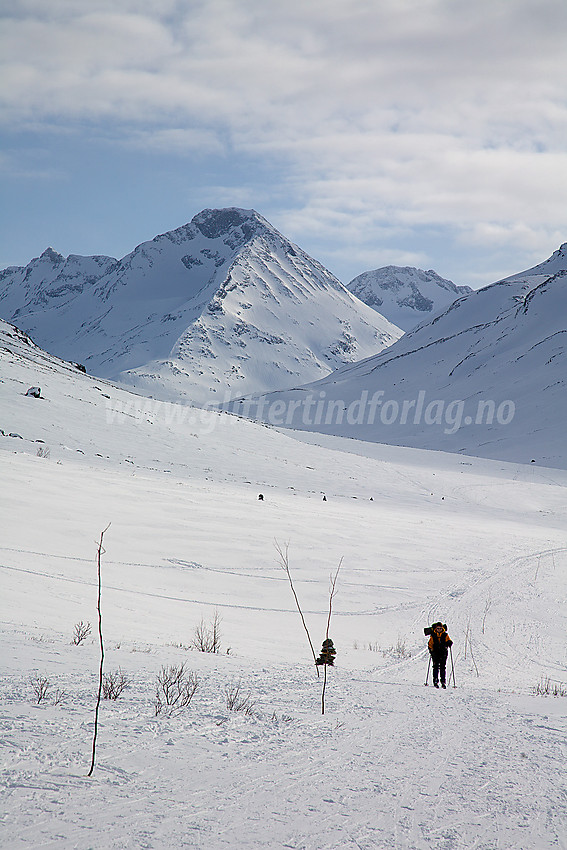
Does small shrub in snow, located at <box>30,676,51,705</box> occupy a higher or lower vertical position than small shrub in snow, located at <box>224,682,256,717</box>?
higher

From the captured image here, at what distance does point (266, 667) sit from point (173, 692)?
2088 mm

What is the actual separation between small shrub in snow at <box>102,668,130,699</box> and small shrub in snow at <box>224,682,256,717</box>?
881mm

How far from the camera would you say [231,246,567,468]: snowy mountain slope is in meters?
85.9

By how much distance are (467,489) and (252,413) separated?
93803 millimetres

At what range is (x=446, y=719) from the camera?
17.1 feet

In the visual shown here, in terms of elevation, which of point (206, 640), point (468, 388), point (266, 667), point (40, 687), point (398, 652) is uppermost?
point (468, 388)

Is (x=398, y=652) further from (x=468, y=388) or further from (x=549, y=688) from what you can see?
(x=468, y=388)

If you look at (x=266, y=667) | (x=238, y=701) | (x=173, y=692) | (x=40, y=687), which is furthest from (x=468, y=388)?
(x=40, y=687)

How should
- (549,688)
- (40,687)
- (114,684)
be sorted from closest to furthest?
(40,687) < (114,684) < (549,688)

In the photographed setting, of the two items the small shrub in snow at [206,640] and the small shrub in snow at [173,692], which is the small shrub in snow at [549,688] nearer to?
the small shrub in snow at [206,640]

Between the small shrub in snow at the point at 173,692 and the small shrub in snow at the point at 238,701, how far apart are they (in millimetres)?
302

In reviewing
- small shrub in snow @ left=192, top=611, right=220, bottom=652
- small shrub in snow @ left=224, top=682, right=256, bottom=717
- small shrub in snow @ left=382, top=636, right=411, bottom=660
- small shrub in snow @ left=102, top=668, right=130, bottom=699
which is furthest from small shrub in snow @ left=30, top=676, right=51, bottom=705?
small shrub in snow @ left=382, top=636, right=411, bottom=660

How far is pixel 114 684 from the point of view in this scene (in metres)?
4.90

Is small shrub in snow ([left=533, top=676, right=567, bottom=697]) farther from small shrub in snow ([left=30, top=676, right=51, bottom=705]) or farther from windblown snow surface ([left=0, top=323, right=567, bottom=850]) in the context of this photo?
small shrub in snow ([left=30, top=676, right=51, bottom=705])
